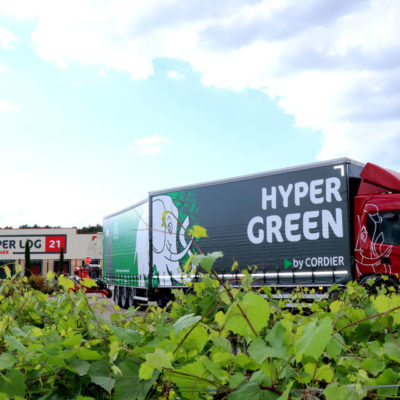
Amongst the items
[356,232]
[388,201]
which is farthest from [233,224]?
[388,201]

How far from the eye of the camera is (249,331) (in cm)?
113

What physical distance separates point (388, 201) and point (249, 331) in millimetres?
10925

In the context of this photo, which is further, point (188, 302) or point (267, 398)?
point (188, 302)

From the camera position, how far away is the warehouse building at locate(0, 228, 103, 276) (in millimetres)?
54125

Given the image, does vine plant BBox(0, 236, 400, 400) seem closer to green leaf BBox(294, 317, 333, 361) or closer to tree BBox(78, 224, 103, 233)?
green leaf BBox(294, 317, 333, 361)

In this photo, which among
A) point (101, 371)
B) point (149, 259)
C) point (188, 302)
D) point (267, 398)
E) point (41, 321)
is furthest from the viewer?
point (149, 259)

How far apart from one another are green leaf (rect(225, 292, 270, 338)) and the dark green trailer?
8670 millimetres

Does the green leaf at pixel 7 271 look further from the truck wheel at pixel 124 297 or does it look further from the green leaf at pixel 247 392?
the truck wheel at pixel 124 297

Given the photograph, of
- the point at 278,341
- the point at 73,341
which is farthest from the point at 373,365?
the point at 73,341

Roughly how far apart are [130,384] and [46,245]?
56.1 metres

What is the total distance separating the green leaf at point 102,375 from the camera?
126cm

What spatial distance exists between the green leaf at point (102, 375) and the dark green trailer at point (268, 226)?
8.45 meters

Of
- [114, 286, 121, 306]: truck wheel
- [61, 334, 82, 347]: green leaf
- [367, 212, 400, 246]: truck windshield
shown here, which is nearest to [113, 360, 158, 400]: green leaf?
[61, 334, 82, 347]: green leaf

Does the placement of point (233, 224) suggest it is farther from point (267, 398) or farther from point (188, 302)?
point (267, 398)
